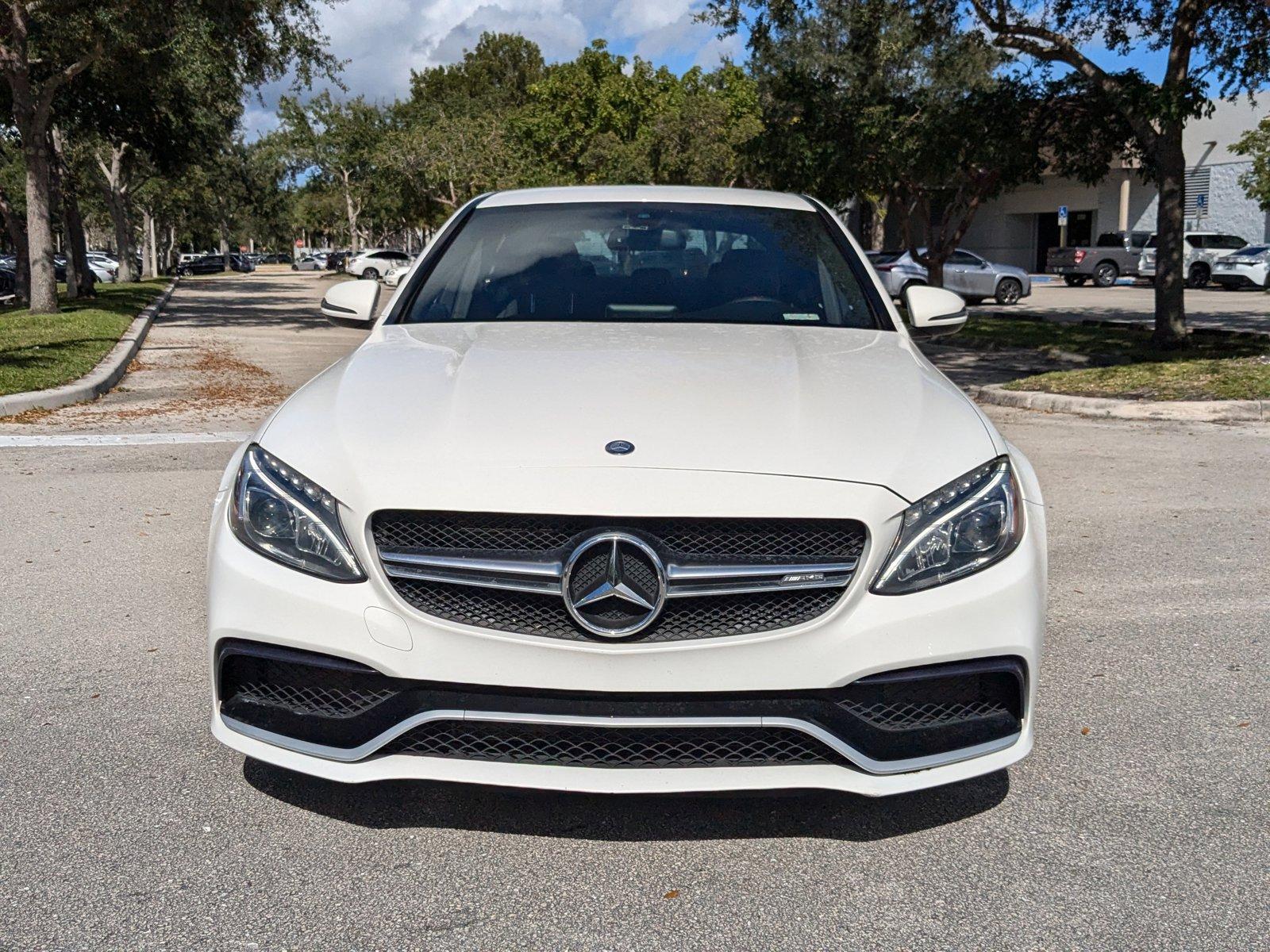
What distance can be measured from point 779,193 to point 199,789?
3.32m

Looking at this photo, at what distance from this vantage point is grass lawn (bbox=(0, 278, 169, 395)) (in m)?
12.2

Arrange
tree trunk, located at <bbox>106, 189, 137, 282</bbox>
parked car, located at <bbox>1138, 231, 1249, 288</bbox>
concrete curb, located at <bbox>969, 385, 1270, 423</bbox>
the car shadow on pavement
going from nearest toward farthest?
the car shadow on pavement
concrete curb, located at <bbox>969, 385, 1270, 423</bbox>
parked car, located at <bbox>1138, 231, 1249, 288</bbox>
tree trunk, located at <bbox>106, 189, 137, 282</bbox>

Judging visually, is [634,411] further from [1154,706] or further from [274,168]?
[274,168]

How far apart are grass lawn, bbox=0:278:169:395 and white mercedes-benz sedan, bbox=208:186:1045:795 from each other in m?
9.49

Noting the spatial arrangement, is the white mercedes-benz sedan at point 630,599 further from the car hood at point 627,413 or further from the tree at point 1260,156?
the tree at point 1260,156

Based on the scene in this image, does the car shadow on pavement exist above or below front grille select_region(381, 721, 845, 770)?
below

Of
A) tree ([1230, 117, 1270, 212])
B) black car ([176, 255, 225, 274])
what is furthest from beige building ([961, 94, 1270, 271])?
black car ([176, 255, 225, 274])

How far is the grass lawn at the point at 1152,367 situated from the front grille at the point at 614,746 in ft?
31.8

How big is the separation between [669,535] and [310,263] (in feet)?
291

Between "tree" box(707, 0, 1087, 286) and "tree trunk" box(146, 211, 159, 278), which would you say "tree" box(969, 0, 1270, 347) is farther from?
"tree trunk" box(146, 211, 159, 278)

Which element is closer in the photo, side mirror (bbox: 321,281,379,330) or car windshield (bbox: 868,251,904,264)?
side mirror (bbox: 321,281,379,330)

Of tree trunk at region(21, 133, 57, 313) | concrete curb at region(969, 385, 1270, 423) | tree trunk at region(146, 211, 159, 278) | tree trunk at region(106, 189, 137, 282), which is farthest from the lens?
tree trunk at region(146, 211, 159, 278)

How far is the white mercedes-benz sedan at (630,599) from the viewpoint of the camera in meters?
2.57

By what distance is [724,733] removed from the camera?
2.60m
